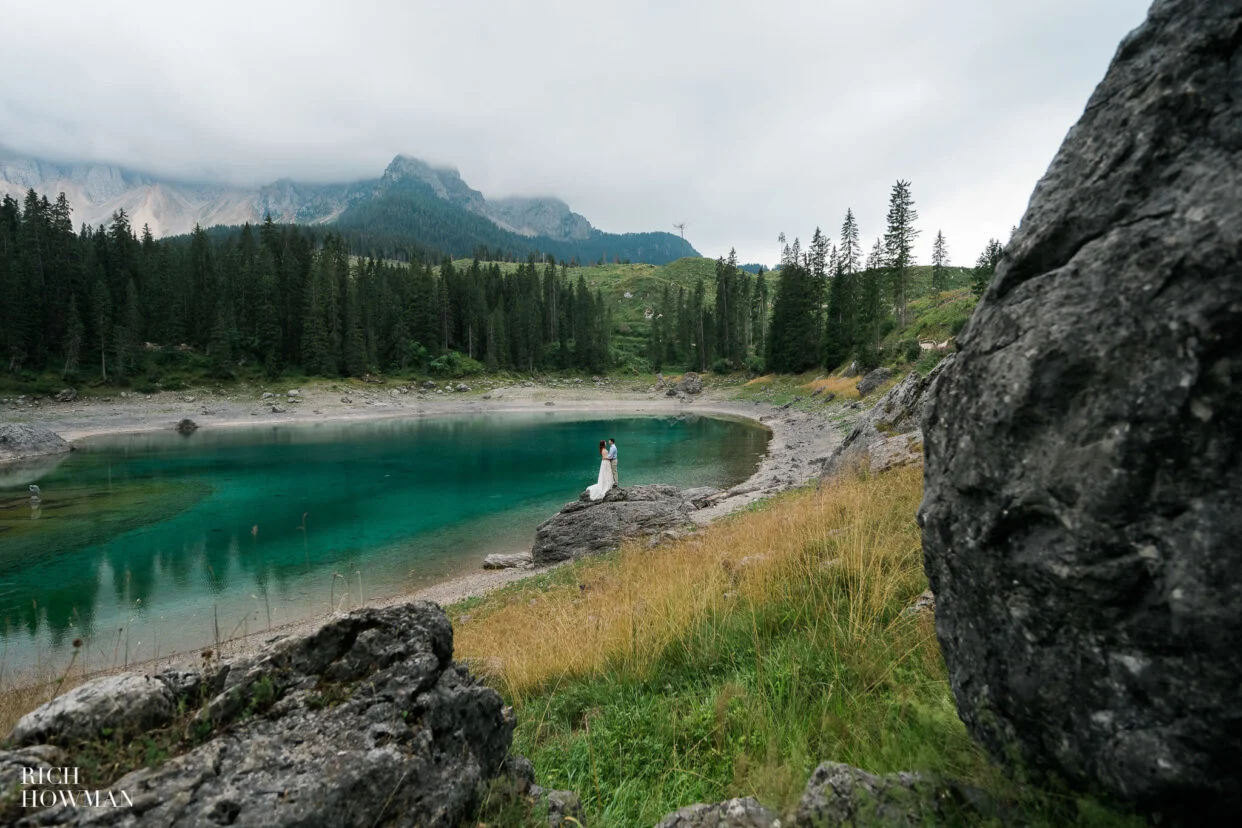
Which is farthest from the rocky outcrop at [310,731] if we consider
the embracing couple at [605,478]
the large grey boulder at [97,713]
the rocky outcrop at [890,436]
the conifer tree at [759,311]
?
the conifer tree at [759,311]

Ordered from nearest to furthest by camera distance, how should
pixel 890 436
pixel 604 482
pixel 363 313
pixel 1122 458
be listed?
pixel 1122 458
pixel 890 436
pixel 604 482
pixel 363 313

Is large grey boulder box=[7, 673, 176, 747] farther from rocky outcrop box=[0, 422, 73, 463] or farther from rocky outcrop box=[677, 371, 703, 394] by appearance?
rocky outcrop box=[677, 371, 703, 394]

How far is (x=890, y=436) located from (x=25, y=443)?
5350 cm

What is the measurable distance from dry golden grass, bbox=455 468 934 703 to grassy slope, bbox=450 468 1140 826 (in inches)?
1.1

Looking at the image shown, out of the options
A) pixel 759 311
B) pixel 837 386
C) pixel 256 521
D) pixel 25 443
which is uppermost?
pixel 759 311

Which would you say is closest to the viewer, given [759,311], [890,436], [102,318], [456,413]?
[890,436]

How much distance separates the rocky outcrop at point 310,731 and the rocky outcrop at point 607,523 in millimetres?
12995

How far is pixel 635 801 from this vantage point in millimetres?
3484

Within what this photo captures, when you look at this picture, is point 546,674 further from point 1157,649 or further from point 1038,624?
point 1157,649

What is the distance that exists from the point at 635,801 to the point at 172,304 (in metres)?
102

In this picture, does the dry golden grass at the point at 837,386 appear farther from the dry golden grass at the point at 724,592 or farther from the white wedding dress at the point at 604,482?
the dry golden grass at the point at 724,592

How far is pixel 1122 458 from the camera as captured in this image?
1946 millimetres

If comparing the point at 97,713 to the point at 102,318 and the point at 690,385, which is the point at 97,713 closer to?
the point at 690,385

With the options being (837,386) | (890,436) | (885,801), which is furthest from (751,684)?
(837,386)
